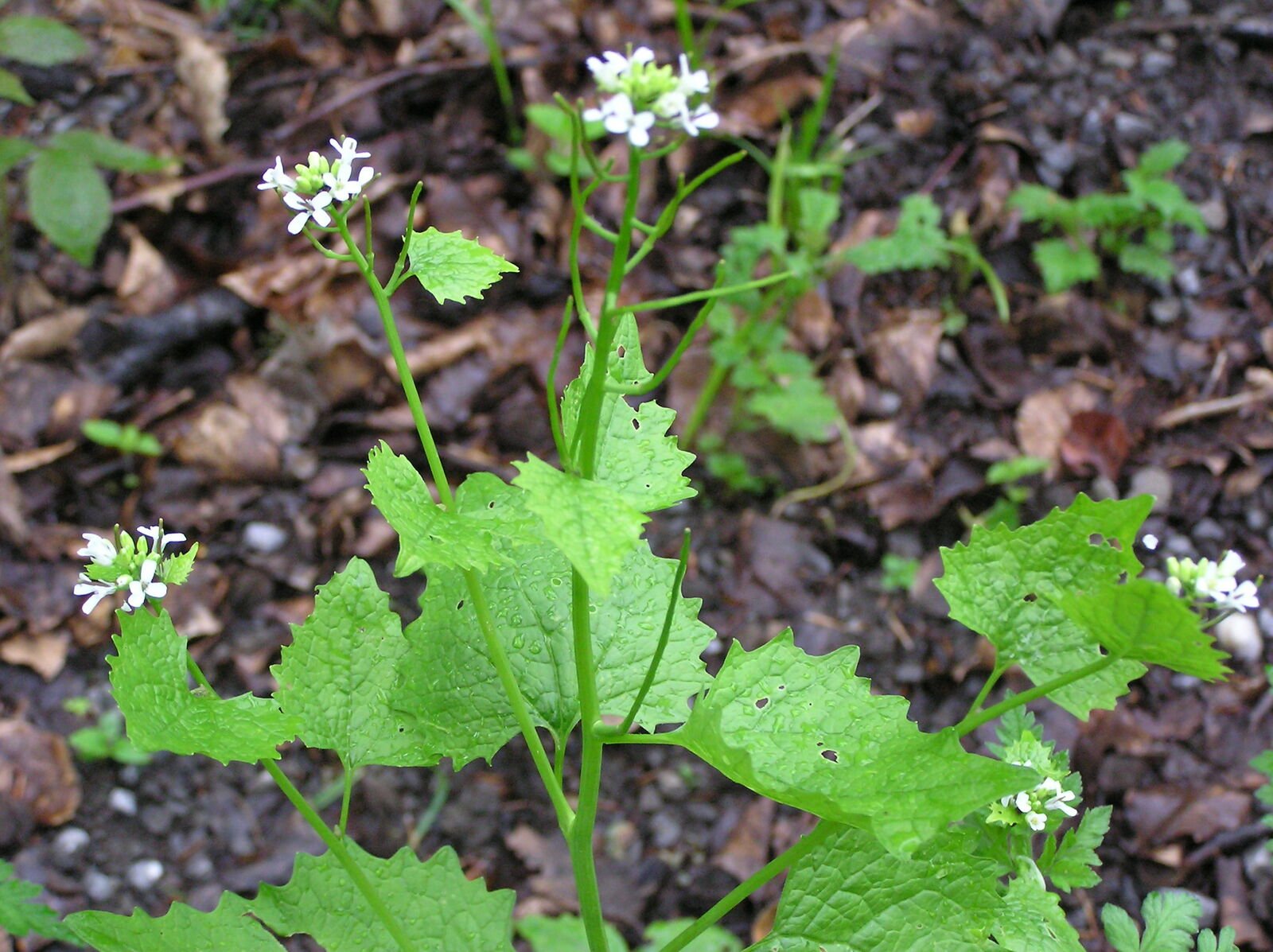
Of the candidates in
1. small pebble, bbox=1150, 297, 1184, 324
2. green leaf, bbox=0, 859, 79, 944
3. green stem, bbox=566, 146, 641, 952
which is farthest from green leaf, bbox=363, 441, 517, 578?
small pebble, bbox=1150, 297, 1184, 324

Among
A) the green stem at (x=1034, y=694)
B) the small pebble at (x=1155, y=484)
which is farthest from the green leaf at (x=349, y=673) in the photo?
the small pebble at (x=1155, y=484)

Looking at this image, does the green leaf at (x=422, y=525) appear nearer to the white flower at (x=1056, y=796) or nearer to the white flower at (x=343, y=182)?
the white flower at (x=343, y=182)

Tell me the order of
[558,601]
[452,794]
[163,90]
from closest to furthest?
1. [558,601]
2. [452,794]
3. [163,90]

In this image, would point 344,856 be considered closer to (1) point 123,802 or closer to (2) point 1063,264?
(1) point 123,802

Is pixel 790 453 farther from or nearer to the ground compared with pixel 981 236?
nearer to the ground

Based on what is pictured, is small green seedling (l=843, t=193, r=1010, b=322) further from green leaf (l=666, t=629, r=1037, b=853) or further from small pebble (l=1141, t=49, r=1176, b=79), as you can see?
green leaf (l=666, t=629, r=1037, b=853)

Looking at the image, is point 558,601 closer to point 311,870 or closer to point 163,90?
point 311,870

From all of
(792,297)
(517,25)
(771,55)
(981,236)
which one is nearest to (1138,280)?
(981,236)
